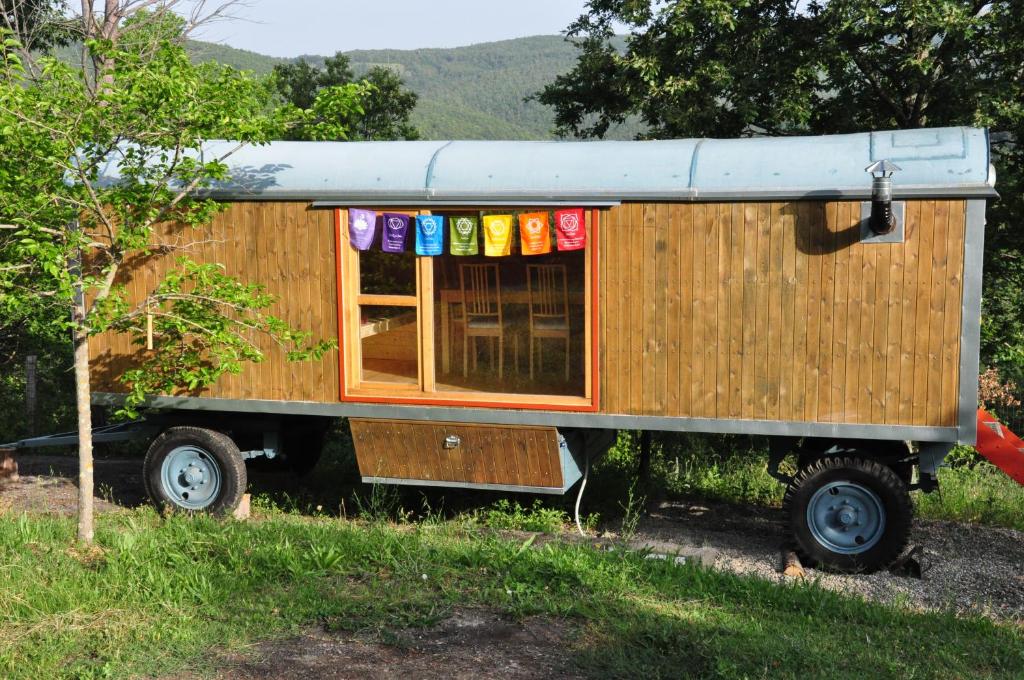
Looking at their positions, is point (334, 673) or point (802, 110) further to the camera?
point (802, 110)

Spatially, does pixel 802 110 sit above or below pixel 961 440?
above

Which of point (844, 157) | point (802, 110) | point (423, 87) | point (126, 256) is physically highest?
point (423, 87)

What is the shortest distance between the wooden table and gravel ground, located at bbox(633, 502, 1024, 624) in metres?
2.05

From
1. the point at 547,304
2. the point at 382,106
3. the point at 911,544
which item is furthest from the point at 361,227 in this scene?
the point at 382,106

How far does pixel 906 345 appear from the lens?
7.79m

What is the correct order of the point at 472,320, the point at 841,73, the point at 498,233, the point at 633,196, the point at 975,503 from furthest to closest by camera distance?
the point at 841,73, the point at 975,503, the point at 472,320, the point at 498,233, the point at 633,196

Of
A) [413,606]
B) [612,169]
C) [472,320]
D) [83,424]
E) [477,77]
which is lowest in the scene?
[413,606]

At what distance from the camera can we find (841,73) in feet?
42.3

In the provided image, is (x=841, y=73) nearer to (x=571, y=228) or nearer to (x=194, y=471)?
(x=571, y=228)

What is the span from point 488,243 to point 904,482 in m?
3.62

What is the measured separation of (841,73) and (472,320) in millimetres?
6288

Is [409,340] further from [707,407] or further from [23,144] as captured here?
[23,144]

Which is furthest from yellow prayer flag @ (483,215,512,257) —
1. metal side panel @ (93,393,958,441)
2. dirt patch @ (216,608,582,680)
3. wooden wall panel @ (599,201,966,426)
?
dirt patch @ (216,608,582,680)

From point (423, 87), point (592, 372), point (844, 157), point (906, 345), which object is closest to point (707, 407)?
point (592, 372)
